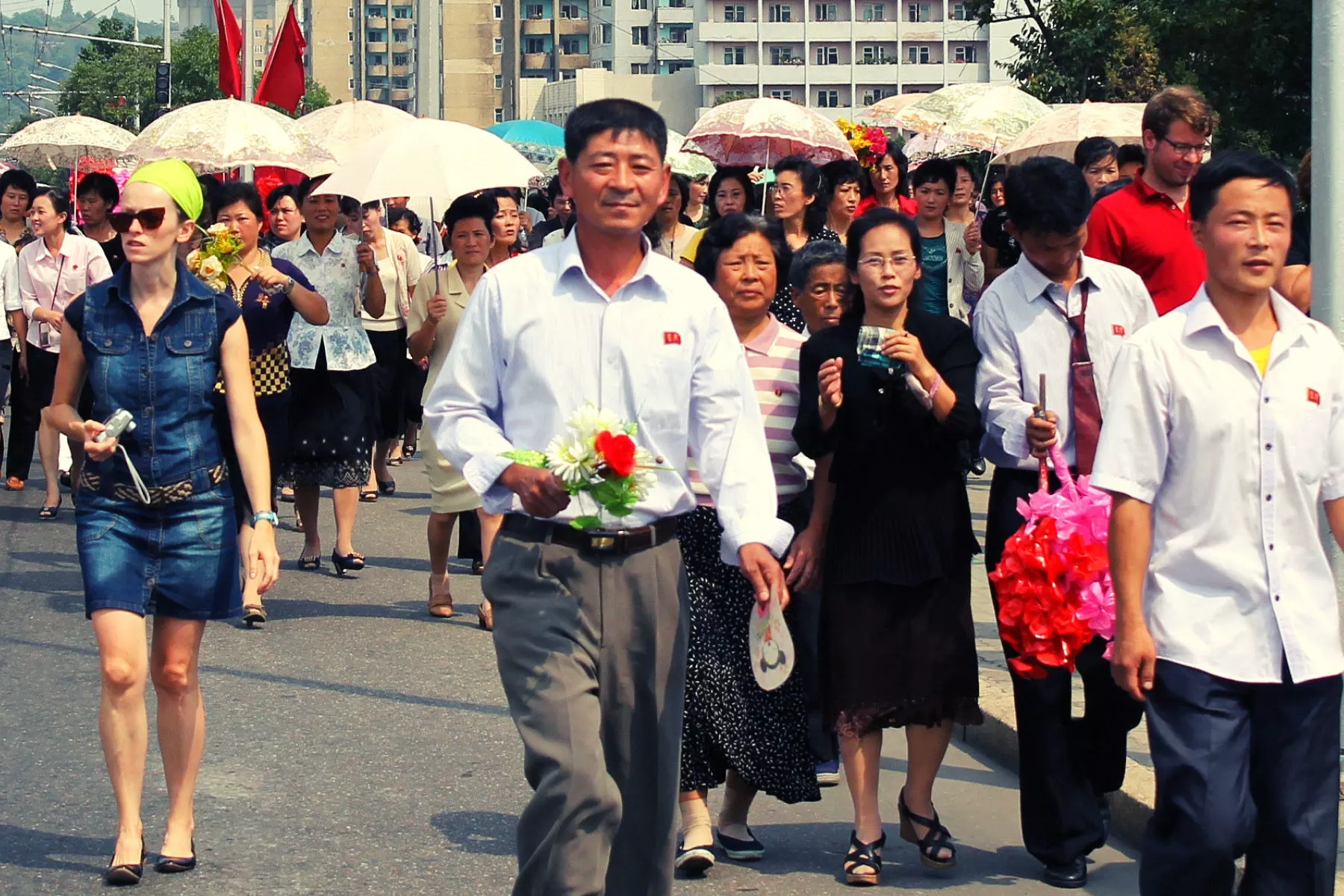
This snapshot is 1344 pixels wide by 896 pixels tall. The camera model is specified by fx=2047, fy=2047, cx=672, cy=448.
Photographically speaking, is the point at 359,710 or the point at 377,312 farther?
the point at 377,312

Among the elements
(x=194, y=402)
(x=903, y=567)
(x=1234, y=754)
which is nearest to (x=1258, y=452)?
(x=1234, y=754)

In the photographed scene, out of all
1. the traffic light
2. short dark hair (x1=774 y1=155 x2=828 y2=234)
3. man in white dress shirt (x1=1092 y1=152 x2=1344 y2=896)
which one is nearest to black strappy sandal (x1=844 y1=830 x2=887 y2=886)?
man in white dress shirt (x1=1092 y1=152 x2=1344 y2=896)

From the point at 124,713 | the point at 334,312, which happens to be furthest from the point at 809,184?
the point at 124,713

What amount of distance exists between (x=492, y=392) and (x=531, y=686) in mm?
688

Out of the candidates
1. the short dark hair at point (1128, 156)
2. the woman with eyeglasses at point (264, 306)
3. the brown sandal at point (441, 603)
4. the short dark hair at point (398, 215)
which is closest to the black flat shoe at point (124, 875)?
the woman with eyeglasses at point (264, 306)

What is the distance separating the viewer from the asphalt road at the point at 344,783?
5.98 metres

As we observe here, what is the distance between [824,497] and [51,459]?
8694 mm

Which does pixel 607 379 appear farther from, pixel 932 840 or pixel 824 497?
pixel 932 840

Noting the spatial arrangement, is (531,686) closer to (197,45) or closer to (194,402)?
(194,402)

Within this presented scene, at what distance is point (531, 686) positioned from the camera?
178 inches

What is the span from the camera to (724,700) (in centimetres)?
602

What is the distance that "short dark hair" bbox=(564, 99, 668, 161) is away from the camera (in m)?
4.71

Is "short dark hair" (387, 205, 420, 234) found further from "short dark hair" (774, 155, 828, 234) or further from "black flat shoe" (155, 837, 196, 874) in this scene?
"black flat shoe" (155, 837, 196, 874)

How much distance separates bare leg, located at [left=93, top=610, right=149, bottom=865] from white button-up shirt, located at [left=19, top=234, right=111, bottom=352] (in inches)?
315
